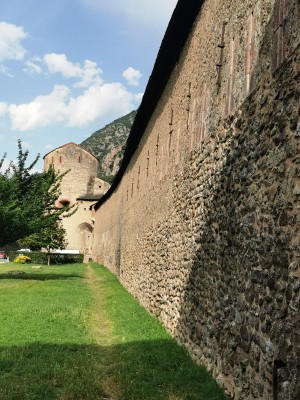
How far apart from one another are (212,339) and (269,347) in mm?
1755

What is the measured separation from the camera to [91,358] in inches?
245

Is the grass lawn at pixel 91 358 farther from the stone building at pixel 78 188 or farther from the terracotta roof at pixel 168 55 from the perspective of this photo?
the stone building at pixel 78 188

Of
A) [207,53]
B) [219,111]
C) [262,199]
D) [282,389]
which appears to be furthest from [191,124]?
[282,389]

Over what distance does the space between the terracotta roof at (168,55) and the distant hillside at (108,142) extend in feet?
266

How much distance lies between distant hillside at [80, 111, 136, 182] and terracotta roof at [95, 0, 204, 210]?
266 ft

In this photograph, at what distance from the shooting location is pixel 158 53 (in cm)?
1009

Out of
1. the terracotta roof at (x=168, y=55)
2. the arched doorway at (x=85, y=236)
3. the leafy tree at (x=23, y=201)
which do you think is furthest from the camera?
the arched doorway at (x=85, y=236)

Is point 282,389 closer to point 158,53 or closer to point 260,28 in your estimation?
point 260,28

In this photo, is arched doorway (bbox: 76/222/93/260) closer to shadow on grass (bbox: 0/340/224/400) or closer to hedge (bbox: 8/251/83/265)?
hedge (bbox: 8/251/83/265)

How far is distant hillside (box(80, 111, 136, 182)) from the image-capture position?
99500 millimetres

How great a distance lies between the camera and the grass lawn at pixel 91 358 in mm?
4945

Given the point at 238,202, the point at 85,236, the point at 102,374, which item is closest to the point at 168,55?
the point at 238,202

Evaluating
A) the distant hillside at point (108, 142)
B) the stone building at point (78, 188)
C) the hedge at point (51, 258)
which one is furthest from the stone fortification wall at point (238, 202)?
the distant hillside at point (108, 142)

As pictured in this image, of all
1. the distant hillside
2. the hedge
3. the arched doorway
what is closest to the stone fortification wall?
the hedge
